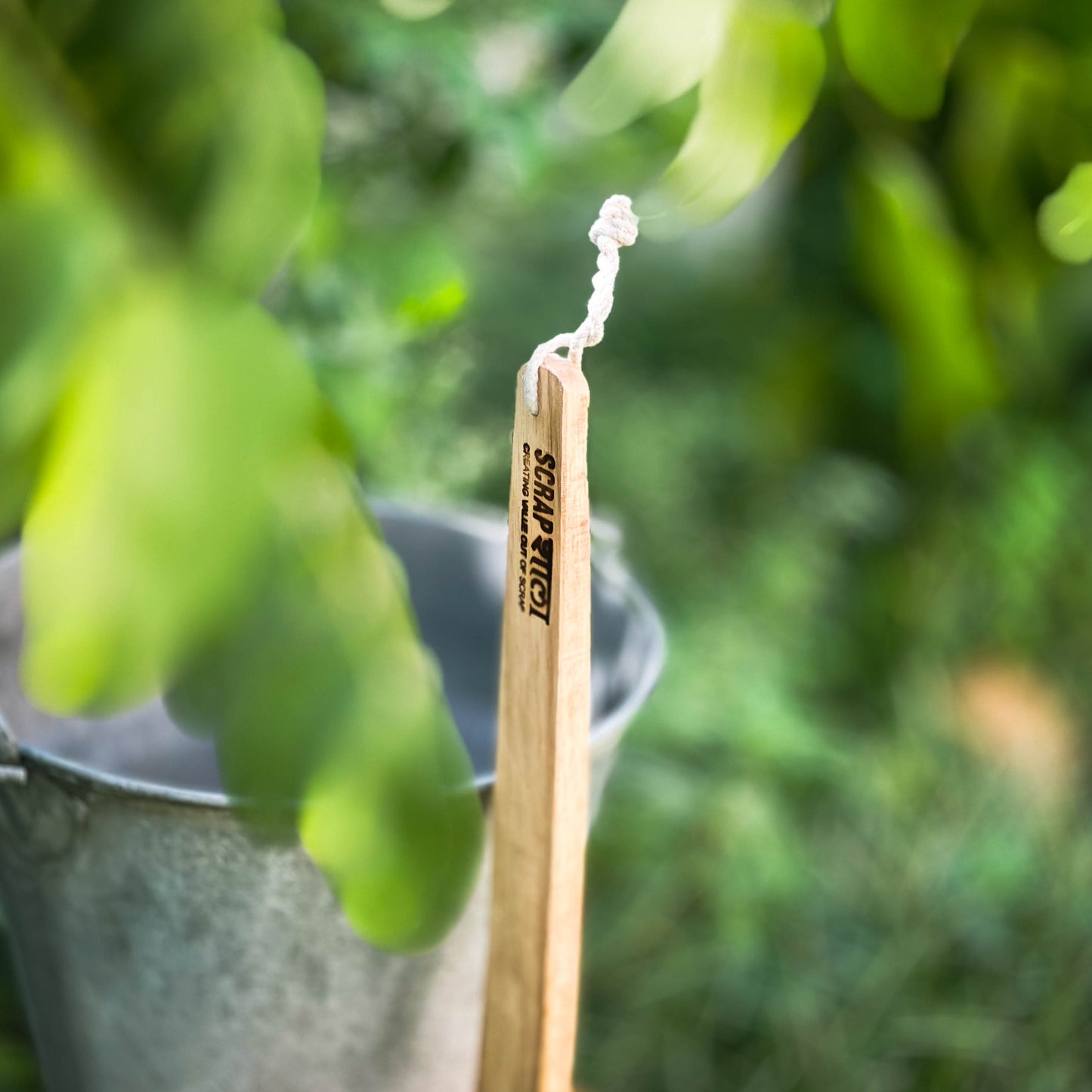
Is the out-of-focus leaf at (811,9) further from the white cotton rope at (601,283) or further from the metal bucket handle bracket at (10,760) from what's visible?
the metal bucket handle bracket at (10,760)

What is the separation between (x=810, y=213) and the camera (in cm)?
169

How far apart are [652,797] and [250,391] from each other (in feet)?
3.22

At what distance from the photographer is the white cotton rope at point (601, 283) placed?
0.38 metres

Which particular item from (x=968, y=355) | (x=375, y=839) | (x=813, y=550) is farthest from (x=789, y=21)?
(x=813, y=550)

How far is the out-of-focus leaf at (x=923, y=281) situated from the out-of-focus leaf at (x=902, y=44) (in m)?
0.47

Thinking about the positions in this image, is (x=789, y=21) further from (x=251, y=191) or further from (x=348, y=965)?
(x=348, y=965)

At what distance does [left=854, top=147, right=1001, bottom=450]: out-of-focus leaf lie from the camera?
2.80 feet

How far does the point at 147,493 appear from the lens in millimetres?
295

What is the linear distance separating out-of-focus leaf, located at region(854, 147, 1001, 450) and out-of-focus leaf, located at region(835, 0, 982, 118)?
0.47 m

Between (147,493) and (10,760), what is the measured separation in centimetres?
25

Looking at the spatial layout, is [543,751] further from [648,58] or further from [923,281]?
[923,281]

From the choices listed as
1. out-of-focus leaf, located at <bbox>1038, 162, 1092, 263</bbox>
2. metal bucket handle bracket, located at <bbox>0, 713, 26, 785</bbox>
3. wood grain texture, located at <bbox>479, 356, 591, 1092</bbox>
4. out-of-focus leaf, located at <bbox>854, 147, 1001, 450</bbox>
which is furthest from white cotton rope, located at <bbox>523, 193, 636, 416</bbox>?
out-of-focus leaf, located at <bbox>854, 147, 1001, 450</bbox>

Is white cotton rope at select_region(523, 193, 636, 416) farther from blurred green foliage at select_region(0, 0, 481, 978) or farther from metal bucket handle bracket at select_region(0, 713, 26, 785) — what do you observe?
metal bucket handle bracket at select_region(0, 713, 26, 785)

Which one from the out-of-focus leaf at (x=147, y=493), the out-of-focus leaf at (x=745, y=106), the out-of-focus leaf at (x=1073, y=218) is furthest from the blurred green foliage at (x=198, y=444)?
the out-of-focus leaf at (x=1073, y=218)
